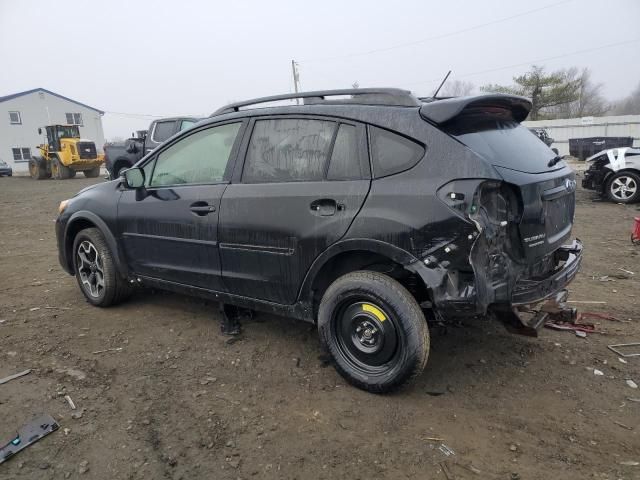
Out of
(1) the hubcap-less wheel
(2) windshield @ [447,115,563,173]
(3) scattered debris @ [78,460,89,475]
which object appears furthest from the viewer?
(1) the hubcap-less wheel

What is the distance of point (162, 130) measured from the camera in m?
12.9

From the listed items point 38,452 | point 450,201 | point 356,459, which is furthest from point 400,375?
point 38,452

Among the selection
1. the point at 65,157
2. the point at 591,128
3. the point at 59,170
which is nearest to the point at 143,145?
the point at 65,157

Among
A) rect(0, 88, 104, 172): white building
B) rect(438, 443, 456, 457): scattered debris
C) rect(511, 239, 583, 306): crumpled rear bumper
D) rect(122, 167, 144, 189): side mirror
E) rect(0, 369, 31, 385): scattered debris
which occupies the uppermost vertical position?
rect(0, 88, 104, 172): white building

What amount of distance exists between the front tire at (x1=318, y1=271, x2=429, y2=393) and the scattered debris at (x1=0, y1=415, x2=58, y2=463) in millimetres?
1685

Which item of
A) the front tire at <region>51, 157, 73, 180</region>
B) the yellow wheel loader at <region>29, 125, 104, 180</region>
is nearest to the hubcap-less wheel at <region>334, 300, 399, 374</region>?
the yellow wheel loader at <region>29, 125, 104, 180</region>

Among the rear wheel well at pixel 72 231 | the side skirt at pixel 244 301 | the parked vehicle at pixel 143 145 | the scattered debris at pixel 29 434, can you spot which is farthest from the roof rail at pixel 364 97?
the parked vehicle at pixel 143 145

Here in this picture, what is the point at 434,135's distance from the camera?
8.84 ft

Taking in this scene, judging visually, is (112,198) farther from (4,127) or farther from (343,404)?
(4,127)

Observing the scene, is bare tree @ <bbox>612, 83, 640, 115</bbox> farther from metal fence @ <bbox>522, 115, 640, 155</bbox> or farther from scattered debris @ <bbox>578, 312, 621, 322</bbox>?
scattered debris @ <bbox>578, 312, 621, 322</bbox>

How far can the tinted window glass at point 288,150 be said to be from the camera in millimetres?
3070

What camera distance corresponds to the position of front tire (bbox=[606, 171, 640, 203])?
983 centimetres

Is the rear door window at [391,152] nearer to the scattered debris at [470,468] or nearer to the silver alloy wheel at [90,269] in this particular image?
the scattered debris at [470,468]

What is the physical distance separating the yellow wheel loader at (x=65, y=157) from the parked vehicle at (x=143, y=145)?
9984 millimetres
